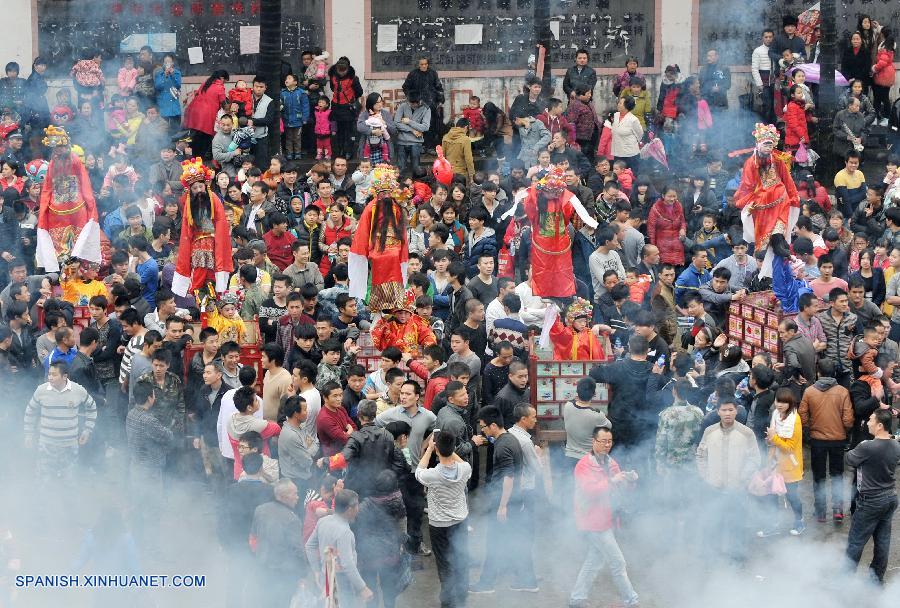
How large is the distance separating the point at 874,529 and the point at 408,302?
395 centimetres

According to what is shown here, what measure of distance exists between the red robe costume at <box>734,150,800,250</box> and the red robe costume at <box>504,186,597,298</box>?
6.35 ft

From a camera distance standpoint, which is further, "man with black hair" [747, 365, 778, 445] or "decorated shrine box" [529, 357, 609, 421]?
"decorated shrine box" [529, 357, 609, 421]

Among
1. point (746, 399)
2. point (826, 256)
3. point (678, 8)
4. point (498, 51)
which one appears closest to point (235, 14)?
point (498, 51)

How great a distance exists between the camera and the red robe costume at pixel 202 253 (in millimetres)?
12852

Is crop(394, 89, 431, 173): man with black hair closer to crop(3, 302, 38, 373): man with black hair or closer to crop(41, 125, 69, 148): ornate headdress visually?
crop(41, 125, 69, 148): ornate headdress

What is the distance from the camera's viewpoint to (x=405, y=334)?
11.9 meters

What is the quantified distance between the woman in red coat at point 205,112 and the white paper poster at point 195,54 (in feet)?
3.28

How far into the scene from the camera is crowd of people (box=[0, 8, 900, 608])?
1011cm

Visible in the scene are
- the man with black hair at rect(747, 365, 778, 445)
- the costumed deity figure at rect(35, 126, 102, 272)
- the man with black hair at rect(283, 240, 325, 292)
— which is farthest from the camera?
the costumed deity figure at rect(35, 126, 102, 272)

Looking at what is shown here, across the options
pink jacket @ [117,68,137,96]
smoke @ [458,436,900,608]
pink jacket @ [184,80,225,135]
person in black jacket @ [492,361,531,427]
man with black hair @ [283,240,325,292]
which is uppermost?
pink jacket @ [117,68,137,96]

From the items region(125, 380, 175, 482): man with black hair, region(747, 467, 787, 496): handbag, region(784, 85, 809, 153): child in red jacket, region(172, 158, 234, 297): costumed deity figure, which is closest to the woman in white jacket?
region(784, 85, 809, 153): child in red jacket

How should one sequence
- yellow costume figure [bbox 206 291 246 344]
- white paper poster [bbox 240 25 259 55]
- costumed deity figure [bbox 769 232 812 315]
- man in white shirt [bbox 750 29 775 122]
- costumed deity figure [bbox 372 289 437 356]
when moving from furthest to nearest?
white paper poster [bbox 240 25 259 55]
man in white shirt [bbox 750 29 775 122]
costumed deity figure [bbox 769 232 812 315]
yellow costume figure [bbox 206 291 246 344]
costumed deity figure [bbox 372 289 437 356]

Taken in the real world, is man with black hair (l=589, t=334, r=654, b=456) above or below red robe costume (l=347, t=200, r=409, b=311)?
below

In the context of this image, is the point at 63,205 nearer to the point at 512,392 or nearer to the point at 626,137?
the point at 512,392
